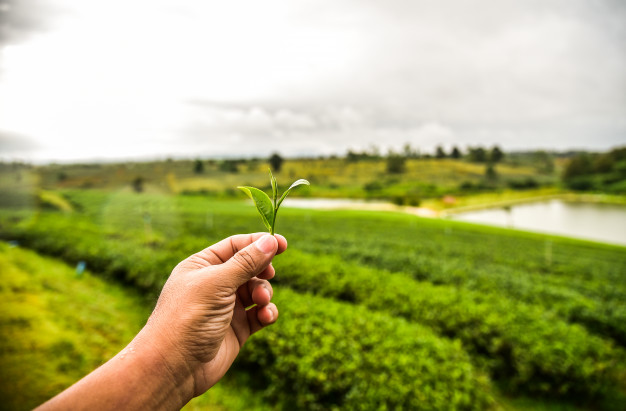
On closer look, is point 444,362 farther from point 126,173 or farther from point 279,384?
point 126,173

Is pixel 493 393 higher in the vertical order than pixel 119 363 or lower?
lower

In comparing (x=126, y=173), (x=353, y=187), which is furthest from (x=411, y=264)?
(x=353, y=187)

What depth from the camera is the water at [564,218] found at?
136 ft

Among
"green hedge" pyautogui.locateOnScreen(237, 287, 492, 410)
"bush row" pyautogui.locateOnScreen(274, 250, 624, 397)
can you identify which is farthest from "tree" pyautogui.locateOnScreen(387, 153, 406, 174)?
"green hedge" pyautogui.locateOnScreen(237, 287, 492, 410)

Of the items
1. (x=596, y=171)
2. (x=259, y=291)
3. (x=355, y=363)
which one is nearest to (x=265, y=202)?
(x=259, y=291)

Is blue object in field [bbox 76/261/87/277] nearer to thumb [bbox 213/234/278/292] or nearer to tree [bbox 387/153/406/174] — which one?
thumb [bbox 213/234/278/292]

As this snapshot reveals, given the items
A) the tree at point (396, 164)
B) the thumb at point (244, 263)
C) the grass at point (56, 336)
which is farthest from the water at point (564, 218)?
the thumb at point (244, 263)

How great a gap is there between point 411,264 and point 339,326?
19.3 ft

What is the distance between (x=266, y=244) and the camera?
4.27 feet

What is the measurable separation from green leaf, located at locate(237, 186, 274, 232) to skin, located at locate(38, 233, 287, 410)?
125 mm

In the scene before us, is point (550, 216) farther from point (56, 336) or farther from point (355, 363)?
point (56, 336)

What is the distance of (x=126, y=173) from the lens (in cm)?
3172

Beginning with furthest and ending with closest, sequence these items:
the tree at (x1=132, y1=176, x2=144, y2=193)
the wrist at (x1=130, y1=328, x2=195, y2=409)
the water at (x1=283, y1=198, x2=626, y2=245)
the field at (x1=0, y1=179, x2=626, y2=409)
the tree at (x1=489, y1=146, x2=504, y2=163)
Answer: the tree at (x1=489, y1=146, x2=504, y2=163), the water at (x1=283, y1=198, x2=626, y2=245), the tree at (x1=132, y1=176, x2=144, y2=193), the field at (x1=0, y1=179, x2=626, y2=409), the wrist at (x1=130, y1=328, x2=195, y2=409)

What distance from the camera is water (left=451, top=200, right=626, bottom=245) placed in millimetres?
41344
